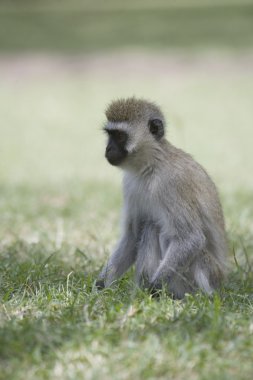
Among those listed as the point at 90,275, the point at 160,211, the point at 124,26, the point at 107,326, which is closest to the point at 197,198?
the point at 160,211

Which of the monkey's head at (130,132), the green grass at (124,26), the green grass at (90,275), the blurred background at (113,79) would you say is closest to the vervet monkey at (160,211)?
the monkey's head at (130,132)

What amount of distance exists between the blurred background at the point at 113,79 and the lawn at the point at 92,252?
8cm

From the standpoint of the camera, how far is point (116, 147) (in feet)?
17.9

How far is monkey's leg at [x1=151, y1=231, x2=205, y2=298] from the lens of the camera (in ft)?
16.7

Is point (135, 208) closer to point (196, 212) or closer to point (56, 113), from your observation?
point (196, 212)

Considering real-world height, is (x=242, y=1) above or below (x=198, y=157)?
above

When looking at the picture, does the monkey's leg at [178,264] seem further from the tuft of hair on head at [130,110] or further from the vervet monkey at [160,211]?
the tuft of hair on head at [130,110]

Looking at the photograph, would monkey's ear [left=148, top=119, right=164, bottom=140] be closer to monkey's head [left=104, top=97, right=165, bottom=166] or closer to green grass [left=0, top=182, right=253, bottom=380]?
monkey's head [left=104, top=97, right=165, bottom=166]

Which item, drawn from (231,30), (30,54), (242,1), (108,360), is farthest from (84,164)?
(242,1)

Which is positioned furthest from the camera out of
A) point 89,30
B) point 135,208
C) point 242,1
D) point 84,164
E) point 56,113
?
point 242,1

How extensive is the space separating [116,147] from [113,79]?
1934 centimetres

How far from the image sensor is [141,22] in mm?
36344

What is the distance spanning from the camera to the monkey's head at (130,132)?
5.43 meters

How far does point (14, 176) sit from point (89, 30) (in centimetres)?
→ 2503
